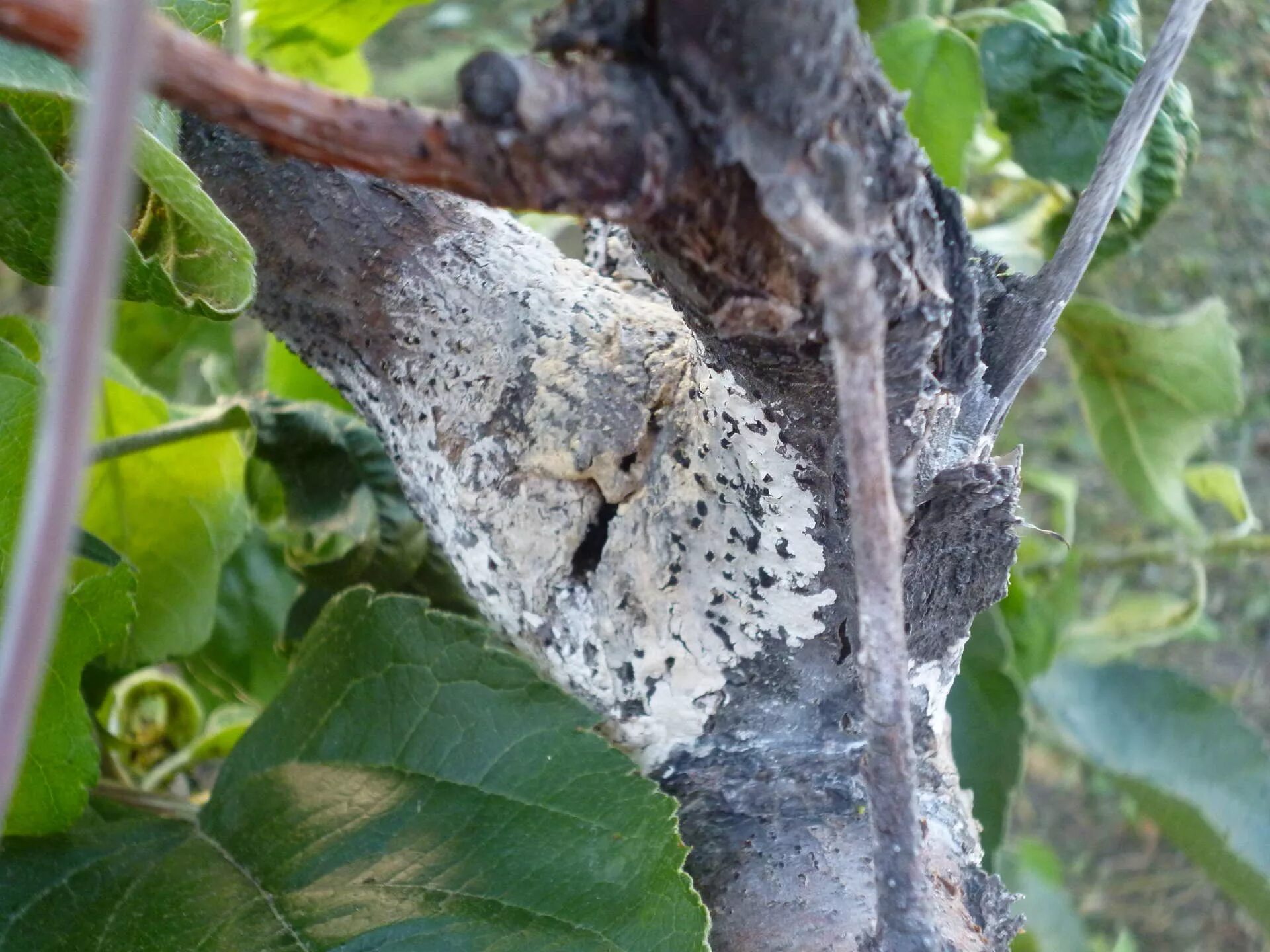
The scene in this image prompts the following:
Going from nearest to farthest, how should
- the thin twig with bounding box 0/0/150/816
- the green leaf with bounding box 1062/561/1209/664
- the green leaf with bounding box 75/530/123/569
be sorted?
the thin twig with bounding box 0/0/150/816, the green leaf with bounding box 75/530/123/569, the green leaf with bounding box 1062/561/1209/664

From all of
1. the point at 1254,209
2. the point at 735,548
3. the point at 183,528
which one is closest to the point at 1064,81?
the point at 735,548

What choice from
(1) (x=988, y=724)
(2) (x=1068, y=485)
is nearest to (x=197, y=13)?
(1) (x=988, y=724)

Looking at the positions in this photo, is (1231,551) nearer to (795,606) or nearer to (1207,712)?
(1207,712)

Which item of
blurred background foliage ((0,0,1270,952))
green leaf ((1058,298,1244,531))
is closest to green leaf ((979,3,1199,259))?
blurred background foliage ((0,0,1270,952))

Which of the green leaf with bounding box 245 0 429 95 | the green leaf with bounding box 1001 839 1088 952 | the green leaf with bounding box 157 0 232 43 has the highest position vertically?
the green leaf with bounding box 245 0 429 95

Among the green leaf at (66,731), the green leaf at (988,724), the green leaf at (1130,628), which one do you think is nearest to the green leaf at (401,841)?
the green leaf at (66,731)

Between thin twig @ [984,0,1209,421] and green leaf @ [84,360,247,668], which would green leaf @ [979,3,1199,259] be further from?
green leaf @ [84,360,247,668]
